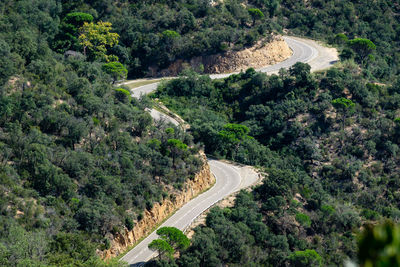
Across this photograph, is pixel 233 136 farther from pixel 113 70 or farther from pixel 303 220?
pixel 303 220

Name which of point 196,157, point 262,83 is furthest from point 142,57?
point 196,157

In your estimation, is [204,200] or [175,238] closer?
[175,238]

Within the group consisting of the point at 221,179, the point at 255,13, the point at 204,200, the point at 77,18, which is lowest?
the point at 221,179

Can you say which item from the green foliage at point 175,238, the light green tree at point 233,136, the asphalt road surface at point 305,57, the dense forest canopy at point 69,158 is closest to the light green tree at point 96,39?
the asphalt road surface at point 305,57

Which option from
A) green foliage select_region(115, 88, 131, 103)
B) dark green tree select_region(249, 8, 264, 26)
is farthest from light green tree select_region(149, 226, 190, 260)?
dark green tree select_region(249, 8, 264, 26)

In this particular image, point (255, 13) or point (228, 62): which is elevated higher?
point (255, 13)

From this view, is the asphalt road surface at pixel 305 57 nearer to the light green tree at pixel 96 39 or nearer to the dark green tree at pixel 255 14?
the light green tree at pixel 96 39

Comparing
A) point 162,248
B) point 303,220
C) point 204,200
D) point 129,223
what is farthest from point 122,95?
point 162,248
